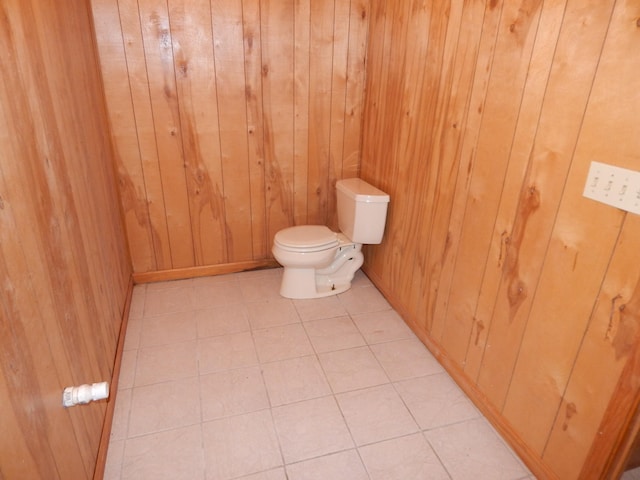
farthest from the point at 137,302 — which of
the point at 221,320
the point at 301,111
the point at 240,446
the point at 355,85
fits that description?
the point at 355,85

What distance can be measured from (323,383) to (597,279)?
4.05 ft

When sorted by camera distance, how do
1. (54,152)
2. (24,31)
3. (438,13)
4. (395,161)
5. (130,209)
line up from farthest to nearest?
(130,209) < (395,161) < (438,13) < (54,152) < (24,31)

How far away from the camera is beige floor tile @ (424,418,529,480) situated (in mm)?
1535

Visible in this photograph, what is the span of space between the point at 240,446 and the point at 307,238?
1.25m

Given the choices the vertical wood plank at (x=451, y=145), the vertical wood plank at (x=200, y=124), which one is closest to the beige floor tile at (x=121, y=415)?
the vertical wood plank at (x=200, y=124)

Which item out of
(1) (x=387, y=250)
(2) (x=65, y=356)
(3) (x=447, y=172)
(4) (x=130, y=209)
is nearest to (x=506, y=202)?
(3) (x=447, y=172)

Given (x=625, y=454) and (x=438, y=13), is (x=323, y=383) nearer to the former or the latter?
(x=625, y=454)

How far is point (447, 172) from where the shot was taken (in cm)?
191

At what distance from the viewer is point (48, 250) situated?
45.7 inches

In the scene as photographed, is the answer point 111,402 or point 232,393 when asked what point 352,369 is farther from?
point 111,402

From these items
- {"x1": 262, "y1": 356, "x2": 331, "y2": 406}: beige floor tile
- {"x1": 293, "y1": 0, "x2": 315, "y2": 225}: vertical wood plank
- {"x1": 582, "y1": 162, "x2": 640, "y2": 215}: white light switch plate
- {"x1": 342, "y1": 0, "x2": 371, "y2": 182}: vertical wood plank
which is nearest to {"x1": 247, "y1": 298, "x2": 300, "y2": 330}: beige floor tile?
{"x1": 262, "y1": 356, "x2": 331, "y2": 406}: beige floor tile

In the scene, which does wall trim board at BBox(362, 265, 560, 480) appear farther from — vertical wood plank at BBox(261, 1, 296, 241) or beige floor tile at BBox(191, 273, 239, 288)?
beige floor tile at BBox(191, 273, 239, 288)

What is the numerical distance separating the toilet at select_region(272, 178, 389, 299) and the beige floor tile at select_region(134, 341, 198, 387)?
0.73 m

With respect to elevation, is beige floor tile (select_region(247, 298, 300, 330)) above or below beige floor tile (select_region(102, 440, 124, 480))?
above
